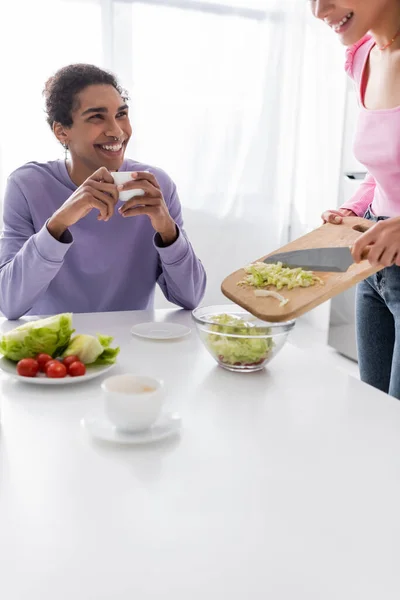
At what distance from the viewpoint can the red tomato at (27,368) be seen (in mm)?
1116

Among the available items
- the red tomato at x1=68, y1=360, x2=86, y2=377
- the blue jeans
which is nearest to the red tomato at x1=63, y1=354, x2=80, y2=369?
the red tomato at x1=68, y1=360, x2=86, y2=377

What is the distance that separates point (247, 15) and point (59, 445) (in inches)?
139

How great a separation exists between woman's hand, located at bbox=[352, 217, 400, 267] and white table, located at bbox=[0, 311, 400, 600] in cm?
27

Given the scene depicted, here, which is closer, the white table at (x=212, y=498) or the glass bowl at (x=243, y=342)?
the white table at (x=212, y=498)

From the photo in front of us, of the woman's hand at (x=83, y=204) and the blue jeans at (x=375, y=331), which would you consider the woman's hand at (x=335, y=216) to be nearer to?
the blue jeans at (x=375, y=331)

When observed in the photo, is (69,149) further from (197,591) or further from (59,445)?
(197,591)

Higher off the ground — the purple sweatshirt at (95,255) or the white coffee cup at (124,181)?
the white coffee cup at (124,181)

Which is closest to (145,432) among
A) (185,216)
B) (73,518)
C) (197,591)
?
(73,518)

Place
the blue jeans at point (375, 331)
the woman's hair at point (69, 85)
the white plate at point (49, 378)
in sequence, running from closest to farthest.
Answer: the white plate at point (49, 378)
the blue jeans at point (375, 331)
the woman's hair at point (69, 85)

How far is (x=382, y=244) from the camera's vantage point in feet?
4.07

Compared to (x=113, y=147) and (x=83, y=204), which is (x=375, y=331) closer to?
(x=83, y=204)

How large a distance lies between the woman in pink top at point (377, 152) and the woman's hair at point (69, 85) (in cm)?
68

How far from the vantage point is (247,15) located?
383 cm

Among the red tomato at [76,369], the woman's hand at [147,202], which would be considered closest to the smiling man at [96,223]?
the woman's hand at [147,202]
